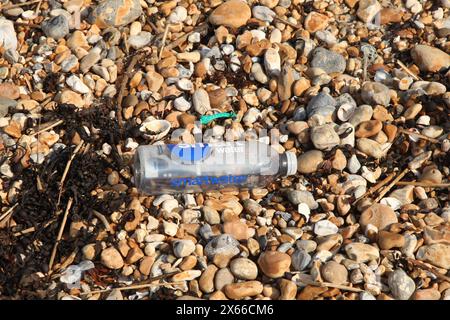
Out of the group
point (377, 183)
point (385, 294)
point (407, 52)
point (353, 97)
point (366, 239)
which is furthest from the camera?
point (407, 52)

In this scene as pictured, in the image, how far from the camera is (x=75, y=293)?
111 inches

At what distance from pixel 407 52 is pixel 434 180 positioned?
0.90 metres

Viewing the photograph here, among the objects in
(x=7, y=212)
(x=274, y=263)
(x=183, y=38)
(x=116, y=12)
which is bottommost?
(x=274, y=263)

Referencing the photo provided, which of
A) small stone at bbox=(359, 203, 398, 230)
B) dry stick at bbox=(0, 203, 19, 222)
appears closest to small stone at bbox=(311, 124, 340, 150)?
small stone at bbox=(359, 203, 398, 230)

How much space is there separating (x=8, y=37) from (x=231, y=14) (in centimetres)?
119

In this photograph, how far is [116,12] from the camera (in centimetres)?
377

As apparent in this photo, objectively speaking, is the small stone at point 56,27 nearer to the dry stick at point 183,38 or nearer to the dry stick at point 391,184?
the dry stick at point 183,38

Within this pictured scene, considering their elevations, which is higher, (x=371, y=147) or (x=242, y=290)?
(x=371, y=147)

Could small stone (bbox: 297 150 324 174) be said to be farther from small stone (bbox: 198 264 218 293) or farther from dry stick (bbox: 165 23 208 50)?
dry stick (bbox: 165 23 208 50)

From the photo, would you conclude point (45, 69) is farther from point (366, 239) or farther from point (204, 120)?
point (366, 239)

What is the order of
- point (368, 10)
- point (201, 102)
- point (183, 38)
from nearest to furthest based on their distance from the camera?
1. point (201, 102)
2. point (183, 38)
3. point (368, 10)

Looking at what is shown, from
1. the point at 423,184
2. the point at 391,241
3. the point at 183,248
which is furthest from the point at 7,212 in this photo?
the point at 423,184

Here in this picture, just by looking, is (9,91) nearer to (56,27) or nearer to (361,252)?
(56,27)

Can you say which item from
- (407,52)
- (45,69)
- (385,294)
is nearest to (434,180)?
(385,294)
